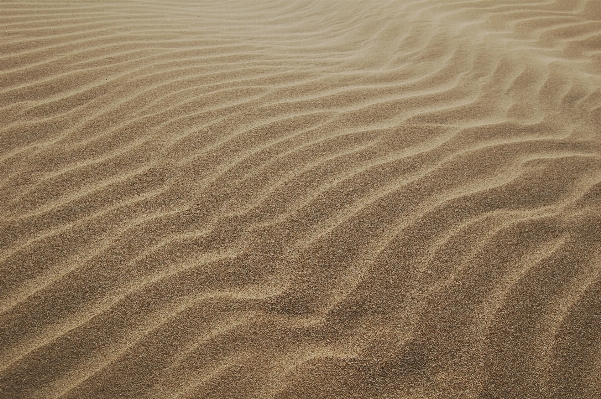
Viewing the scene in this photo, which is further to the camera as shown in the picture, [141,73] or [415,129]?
[141,73]

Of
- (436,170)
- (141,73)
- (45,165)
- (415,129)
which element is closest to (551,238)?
(436,170)

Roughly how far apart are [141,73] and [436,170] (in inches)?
71.6

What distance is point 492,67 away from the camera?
9.46 ft

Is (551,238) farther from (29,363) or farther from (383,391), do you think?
(29,363)

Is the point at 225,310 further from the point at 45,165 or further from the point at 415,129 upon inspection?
the point at 415,129

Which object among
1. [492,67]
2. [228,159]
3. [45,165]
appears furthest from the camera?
[492,67]

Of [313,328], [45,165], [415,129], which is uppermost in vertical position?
[45,165]

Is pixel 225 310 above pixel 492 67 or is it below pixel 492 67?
below

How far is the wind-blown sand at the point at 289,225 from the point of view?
1.23 metres

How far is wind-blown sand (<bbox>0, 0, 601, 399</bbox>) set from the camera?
1234 millimetres

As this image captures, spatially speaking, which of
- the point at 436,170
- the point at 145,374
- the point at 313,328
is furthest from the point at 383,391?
the point at 436,170

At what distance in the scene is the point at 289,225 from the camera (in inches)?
64.1

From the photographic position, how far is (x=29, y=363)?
119 cm

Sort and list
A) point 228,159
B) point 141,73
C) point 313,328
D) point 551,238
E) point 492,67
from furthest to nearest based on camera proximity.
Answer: point 492,67 < point 141,73 < point 228,159 < point 551,238 < point 313,328
